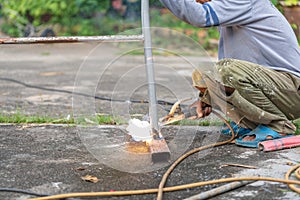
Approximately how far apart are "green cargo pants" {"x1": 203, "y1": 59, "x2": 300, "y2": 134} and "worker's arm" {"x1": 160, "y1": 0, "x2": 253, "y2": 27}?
0.26 m

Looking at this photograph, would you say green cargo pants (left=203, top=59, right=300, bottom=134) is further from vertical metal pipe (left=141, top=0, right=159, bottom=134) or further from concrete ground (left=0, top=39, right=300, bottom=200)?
vertical metal pipe (left=141, top=0, right=159, bottom=134)

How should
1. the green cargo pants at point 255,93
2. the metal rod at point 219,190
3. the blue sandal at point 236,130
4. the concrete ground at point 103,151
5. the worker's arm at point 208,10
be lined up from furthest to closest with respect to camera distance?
the blue sandal at point 236,130 < the green cargo pants at point 255,93 < the worker's arm at point 208,10 < the concrete ground at point 103,151 < the metal rod at point 219,190

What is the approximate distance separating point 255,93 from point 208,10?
0.52 metres

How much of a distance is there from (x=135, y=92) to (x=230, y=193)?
93.8 inches

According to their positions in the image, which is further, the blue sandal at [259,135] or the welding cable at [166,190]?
the blue sandal at [259,135]

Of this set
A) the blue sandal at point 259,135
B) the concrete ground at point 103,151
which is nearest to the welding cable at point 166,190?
the concrete ground at point 103,151

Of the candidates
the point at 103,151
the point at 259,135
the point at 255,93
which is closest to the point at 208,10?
the point at 255,93

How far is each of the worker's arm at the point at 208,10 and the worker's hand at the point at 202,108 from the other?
0.53 meters

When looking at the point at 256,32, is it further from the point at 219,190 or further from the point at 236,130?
the point at 219,190

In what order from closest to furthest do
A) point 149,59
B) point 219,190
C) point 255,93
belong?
point 219,190 → point 149,59 → point 255,93

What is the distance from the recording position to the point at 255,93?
10.3 feet

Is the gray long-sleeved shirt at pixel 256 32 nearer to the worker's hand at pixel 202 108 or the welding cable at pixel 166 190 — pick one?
the worker's hand at pixel 202 108

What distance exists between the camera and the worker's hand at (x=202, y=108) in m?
3.41

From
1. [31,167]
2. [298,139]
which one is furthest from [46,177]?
[298,139]
